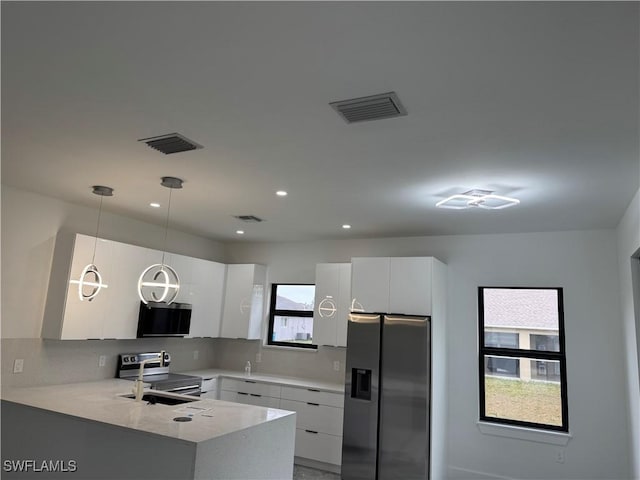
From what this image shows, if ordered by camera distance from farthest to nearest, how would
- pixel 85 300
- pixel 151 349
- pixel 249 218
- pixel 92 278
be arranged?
1. pixel 151 349
2. pixel 249 218
3. pixel 92 278
4. pixel 85 300

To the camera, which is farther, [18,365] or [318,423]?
[318,423]

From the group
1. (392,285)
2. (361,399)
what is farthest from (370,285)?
(361,399)

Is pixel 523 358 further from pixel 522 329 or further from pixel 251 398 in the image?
pixel 251 398

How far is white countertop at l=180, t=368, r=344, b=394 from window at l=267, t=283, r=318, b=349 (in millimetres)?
492

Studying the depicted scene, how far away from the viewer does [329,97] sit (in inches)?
83.8

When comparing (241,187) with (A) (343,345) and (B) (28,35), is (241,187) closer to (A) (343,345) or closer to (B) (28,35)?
(B) (28,35)

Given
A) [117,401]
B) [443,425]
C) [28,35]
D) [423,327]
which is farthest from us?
[443,425]

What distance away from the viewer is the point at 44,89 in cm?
219

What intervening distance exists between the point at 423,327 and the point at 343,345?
1.31 metres

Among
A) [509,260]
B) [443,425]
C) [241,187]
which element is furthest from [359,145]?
[443,425]

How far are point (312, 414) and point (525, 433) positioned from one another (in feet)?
7.59

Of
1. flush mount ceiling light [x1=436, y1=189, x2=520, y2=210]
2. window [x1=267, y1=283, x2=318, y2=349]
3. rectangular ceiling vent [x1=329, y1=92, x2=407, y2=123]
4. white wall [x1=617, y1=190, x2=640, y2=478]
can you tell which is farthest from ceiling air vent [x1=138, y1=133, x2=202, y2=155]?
window [x1=267, y1=283, x2=318, y2=349]

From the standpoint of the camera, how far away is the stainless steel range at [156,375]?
4.82 metres

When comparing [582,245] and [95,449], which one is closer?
[95,449]
